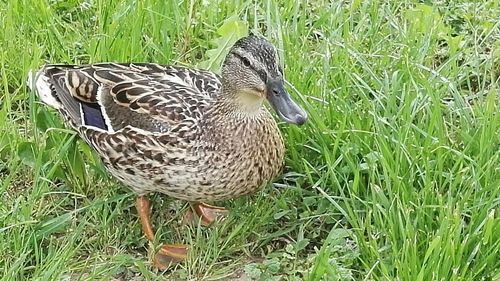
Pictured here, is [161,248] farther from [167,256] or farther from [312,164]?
[312,164]

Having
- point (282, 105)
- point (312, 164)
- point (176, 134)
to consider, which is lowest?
point (312, 164)

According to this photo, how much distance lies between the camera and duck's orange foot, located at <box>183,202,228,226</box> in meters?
3.31

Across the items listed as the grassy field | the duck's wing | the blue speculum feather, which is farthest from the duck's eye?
the blue speculum feather

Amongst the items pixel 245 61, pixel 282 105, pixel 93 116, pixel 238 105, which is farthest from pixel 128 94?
pixel 282 105

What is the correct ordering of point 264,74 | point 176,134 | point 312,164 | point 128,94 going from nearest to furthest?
point 264,74 < point 176,134 < point 128,94 < point 312,164

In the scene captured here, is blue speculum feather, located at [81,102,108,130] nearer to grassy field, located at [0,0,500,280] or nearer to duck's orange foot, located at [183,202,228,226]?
grassy field, located at [0,0,500,280]

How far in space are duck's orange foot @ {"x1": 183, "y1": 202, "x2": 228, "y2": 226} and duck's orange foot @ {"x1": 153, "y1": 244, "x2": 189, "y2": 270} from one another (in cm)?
17

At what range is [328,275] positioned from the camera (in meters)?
2.87

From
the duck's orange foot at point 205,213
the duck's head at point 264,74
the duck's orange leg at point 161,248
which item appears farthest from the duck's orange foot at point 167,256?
the duck's head at point 264,74

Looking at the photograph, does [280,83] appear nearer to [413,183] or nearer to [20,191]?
[413,183]

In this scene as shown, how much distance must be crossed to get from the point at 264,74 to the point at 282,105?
11 centimetres

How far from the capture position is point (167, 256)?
10.3ft

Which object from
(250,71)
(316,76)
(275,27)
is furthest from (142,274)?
(275,27)

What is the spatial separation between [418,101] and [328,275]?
80 cm
